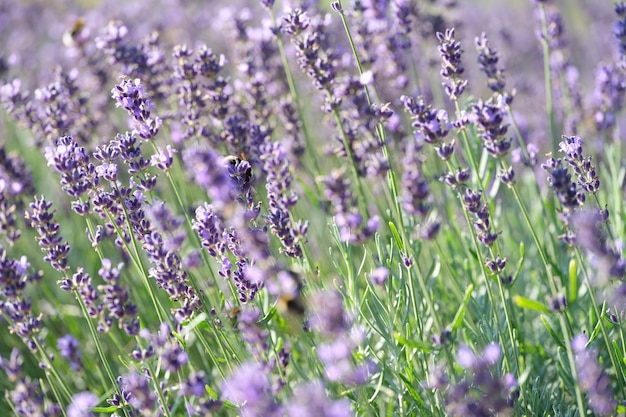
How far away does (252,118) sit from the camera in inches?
156

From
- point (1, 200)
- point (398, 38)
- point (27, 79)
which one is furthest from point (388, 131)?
point (27, 79)

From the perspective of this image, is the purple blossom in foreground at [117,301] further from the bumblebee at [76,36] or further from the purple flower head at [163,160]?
the bumblebee at [76,36]

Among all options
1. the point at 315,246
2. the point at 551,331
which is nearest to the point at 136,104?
the point at 551,331

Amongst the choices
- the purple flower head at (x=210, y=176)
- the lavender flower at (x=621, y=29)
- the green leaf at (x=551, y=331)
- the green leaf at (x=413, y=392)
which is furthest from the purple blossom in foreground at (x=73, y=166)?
the lavender flower at (x=621, y=29)

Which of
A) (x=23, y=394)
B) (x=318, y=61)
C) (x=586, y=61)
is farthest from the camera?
(x=586, y=61)

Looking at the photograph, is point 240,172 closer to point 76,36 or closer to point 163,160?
point 163,160

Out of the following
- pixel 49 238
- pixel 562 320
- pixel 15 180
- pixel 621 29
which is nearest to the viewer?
pixel 562 320

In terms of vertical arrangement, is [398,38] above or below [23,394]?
above

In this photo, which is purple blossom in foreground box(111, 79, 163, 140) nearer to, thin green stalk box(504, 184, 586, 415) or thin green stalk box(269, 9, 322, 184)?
thin green stalk box(269, 9, 322, 184)

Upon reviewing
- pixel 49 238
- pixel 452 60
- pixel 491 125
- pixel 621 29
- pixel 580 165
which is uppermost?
pixel 621 29

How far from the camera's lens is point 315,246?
471 cm

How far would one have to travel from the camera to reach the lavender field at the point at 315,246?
2160mm

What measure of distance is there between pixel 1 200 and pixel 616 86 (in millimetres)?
3419

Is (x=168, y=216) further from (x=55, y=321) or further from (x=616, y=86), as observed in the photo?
(x=616, y=86)
